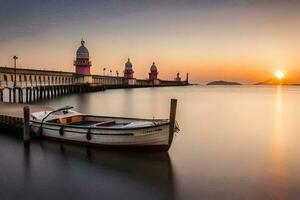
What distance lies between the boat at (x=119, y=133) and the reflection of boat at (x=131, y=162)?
56 cm

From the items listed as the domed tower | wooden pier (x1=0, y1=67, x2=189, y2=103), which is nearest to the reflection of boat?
wooden pier (x1=0, y1=67, x2=189, y2=103)

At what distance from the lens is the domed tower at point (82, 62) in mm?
131250

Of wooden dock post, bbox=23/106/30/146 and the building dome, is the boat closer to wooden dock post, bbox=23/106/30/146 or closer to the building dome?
wooden dock post, bbox=23/106/30/146

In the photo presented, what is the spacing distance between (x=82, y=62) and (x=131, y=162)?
11643 centimetres

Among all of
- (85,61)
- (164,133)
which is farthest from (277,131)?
(85,61)

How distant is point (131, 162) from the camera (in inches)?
776

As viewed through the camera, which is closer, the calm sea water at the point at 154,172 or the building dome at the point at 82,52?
the calm sea water at the point at 154,172

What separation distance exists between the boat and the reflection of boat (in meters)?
0.56

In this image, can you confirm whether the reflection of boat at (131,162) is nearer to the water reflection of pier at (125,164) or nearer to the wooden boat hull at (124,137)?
the water reflection of pier at (125,164)

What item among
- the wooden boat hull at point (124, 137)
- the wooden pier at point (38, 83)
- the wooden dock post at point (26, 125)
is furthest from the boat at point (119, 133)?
the wooden pier at point (38, 83)

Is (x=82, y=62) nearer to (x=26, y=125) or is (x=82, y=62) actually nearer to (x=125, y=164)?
(x=26, y=125)

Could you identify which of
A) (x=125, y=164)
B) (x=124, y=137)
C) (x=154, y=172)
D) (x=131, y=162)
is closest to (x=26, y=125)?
(x=124, y=137)

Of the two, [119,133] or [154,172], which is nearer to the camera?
[154,172]

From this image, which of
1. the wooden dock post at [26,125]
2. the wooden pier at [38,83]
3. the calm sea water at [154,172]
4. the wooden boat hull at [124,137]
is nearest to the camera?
the calm sea water at [154,172]
